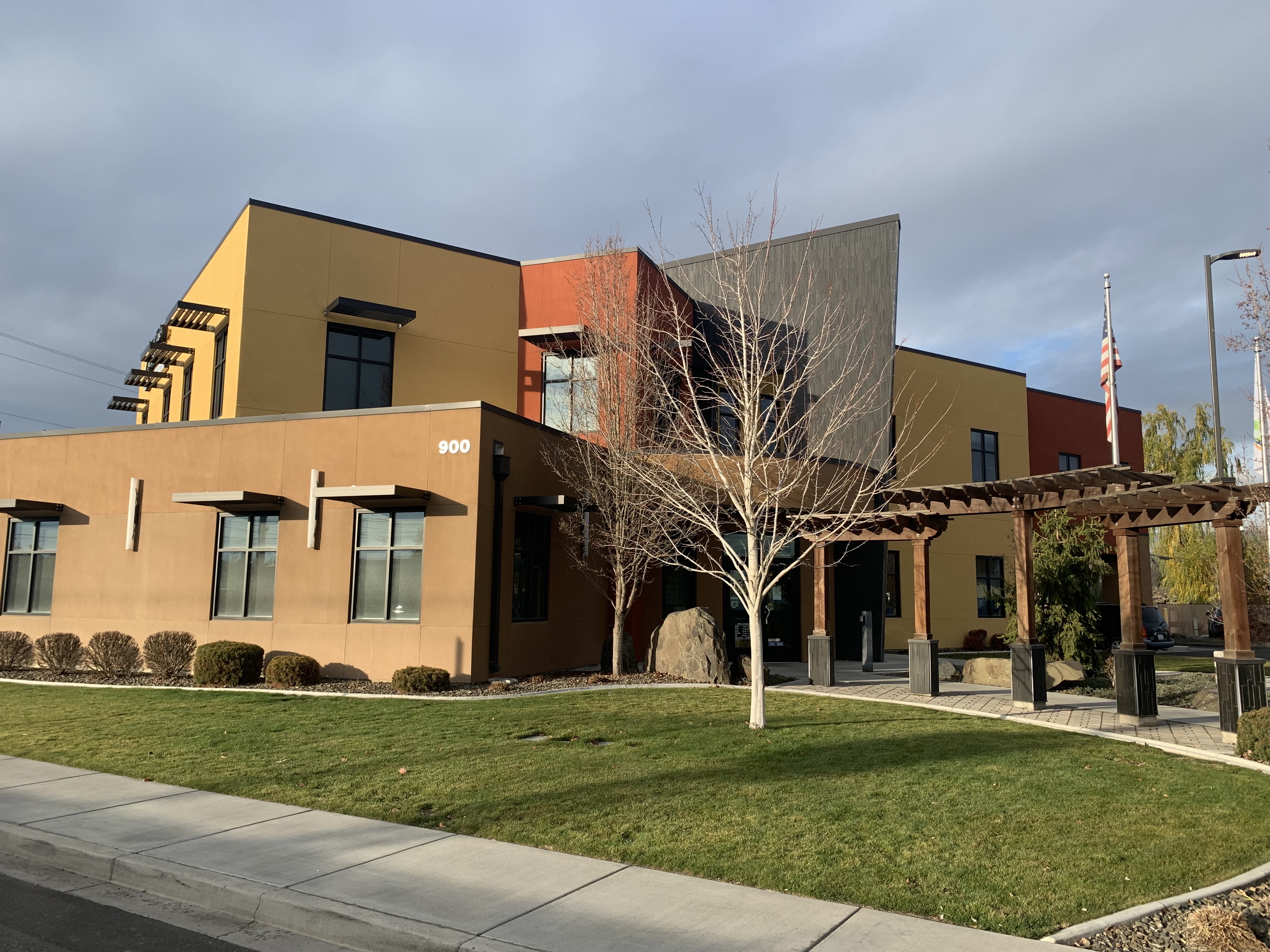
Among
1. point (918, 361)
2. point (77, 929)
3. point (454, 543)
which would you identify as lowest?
point (77, 929)

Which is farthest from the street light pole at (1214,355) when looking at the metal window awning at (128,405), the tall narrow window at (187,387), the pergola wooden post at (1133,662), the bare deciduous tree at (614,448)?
the metal window awning at (128,405)

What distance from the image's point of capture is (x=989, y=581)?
31.4 metres

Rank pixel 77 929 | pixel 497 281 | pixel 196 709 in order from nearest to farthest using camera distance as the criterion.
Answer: pixel 77 929, pixel 196 709, pixel 497 281

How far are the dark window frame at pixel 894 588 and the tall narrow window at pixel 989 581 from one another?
384 cm

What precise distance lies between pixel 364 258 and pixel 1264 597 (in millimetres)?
33487

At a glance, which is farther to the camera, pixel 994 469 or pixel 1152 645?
pixel 994 469

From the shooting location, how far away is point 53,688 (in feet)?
51.0

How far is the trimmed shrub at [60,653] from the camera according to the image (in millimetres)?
17156

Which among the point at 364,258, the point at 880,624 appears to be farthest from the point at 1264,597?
the point at 364,258

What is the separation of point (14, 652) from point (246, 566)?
17.1 ft

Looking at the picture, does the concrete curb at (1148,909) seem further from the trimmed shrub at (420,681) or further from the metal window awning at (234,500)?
the metal window awning at (234,500)

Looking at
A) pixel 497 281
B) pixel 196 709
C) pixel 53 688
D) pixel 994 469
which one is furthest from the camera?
Answer: pixel 994 469

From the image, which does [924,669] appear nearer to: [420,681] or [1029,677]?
[1029,677]

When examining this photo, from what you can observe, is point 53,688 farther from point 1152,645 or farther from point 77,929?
point 1152,645
